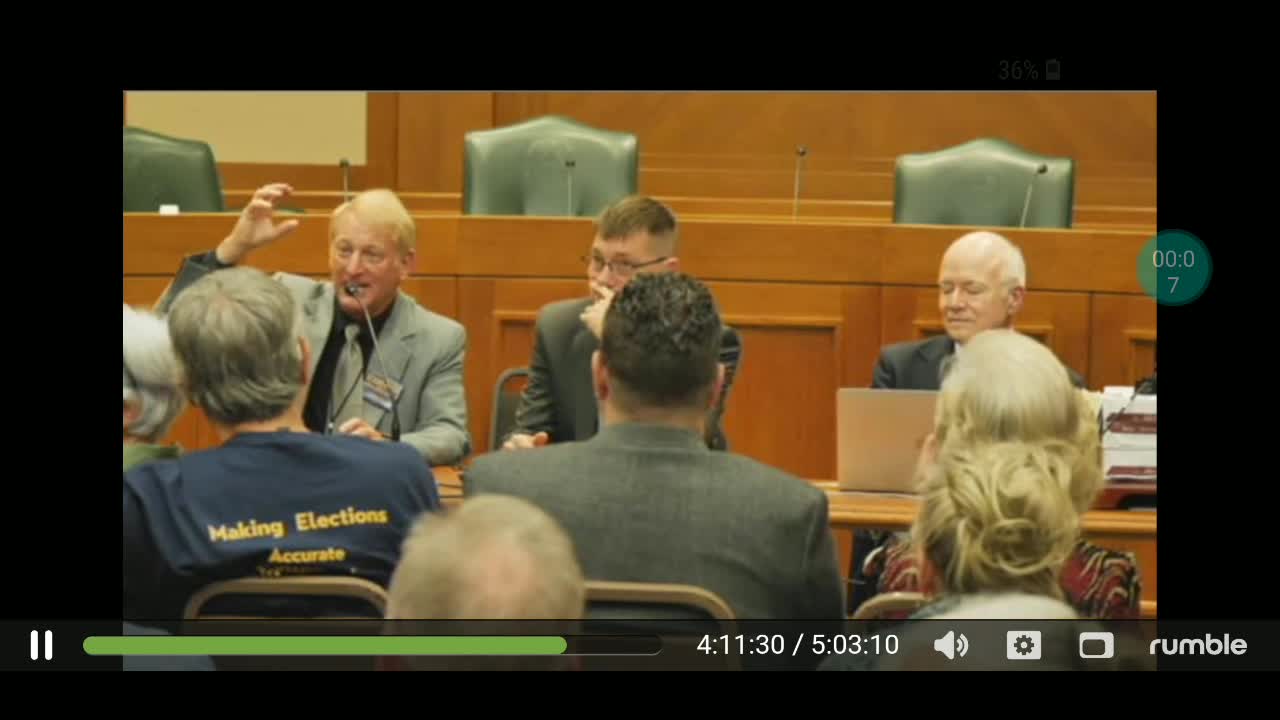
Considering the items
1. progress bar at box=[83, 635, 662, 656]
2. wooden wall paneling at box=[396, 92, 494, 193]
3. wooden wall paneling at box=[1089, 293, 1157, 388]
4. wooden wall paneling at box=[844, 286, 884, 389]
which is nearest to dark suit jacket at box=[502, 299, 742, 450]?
wooden wall paneling at box=[844, 286, 884, 389]

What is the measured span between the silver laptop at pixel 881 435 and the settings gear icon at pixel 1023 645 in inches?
63.3

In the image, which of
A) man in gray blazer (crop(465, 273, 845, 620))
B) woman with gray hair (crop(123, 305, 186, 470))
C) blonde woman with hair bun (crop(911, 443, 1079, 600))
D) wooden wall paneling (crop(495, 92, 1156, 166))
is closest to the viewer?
blonde woman with hair bun (crop(911, 443, 1079, 600))

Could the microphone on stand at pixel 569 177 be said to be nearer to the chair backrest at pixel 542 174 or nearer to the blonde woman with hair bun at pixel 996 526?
the chair backrest at pixel 542 174

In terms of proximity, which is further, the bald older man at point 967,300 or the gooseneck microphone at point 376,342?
the bald older man at point 967,300

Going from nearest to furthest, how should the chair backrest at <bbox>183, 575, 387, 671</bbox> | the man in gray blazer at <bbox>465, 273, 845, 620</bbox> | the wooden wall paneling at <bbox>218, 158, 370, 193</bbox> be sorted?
1. the chair backrest at <bbox>183, 575, 387, 671</bbox>
2. the man in gray blazer at <bbox>465, 273, 845, 620</bbox>
3. the wooden wall paneling at <bbox>218, 158, 370, 193</bbox>

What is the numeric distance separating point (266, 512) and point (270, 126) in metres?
5.44

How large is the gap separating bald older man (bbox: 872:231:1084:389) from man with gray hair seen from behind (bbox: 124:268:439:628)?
208 cm

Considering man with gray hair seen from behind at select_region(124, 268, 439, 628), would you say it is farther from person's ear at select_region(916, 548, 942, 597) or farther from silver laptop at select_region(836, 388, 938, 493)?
silver laptop at select_region(836, 388, 938, 493)

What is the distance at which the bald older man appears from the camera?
4.23 m

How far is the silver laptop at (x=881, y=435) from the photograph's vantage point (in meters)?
3.32
